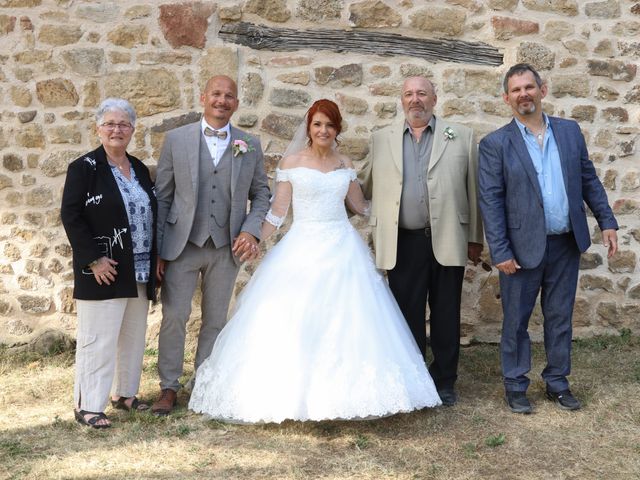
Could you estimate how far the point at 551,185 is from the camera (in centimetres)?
368

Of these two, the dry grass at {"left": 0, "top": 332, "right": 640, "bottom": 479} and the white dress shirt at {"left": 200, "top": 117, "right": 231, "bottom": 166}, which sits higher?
the white dress shirt at {"left": 200, "top": 117, "right": 231, "bottom": 166}

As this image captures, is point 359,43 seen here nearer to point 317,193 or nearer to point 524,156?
point 317,193

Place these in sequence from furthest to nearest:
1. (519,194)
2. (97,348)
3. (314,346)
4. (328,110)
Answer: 1. (328,110)
2. (519,194)
3. (97,348)
4. (314,346)

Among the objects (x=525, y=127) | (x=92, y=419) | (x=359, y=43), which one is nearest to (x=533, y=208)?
(x=525, y=127)

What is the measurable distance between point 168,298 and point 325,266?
92 centimetres

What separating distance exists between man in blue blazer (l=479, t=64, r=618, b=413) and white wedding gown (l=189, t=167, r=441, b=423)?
635 millimetres

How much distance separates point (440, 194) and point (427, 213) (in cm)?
13

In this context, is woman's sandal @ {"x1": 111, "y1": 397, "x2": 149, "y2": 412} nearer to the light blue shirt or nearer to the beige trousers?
the beige trousers

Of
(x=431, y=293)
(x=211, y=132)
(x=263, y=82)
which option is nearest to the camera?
(x=211, y=132)

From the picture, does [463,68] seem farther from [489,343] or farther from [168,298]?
[168,298]

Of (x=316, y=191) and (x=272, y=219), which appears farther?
(x=272, y=219)

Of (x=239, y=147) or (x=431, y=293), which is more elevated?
(x=239, y=147)

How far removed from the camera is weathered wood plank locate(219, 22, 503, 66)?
487cm

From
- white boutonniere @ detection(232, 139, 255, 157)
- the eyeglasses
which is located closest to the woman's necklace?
the eyeglasses
